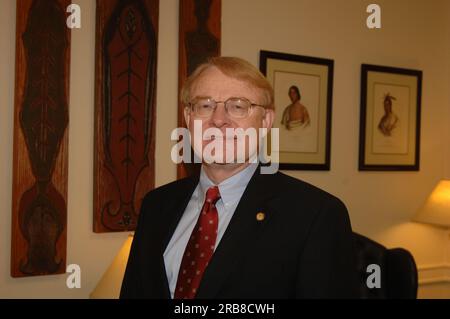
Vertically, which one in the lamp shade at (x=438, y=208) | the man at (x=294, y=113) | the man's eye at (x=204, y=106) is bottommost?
the lamp shade at (x=438, y=208)

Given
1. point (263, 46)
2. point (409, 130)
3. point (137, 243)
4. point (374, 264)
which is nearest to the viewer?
point (137, 243)

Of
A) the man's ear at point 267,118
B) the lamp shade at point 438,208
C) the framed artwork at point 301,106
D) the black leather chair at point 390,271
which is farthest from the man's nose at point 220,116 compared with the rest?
the lamp shade at point 438,208

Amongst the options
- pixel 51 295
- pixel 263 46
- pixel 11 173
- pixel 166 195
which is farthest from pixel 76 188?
pixel 263 46

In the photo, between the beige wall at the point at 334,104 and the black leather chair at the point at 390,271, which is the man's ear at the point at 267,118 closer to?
the black leather chair at the point at 390,271

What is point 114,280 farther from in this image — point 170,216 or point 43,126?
point 170,216

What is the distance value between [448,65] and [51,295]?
3.15 m

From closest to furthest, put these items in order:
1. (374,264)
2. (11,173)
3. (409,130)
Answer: (374,264) → (11,173) → (409,130)

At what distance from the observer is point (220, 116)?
1561 millimetres

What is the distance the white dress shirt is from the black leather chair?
3.01 feet

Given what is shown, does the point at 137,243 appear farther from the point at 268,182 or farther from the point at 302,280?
the point at 302,280

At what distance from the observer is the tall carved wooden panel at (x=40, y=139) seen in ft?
8.51

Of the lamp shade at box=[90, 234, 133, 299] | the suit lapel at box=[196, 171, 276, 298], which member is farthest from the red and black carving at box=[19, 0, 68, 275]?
the suit lapel at box=[196, 171, 276, 298]

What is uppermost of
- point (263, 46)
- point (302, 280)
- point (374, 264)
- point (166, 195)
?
point (263, 46)
